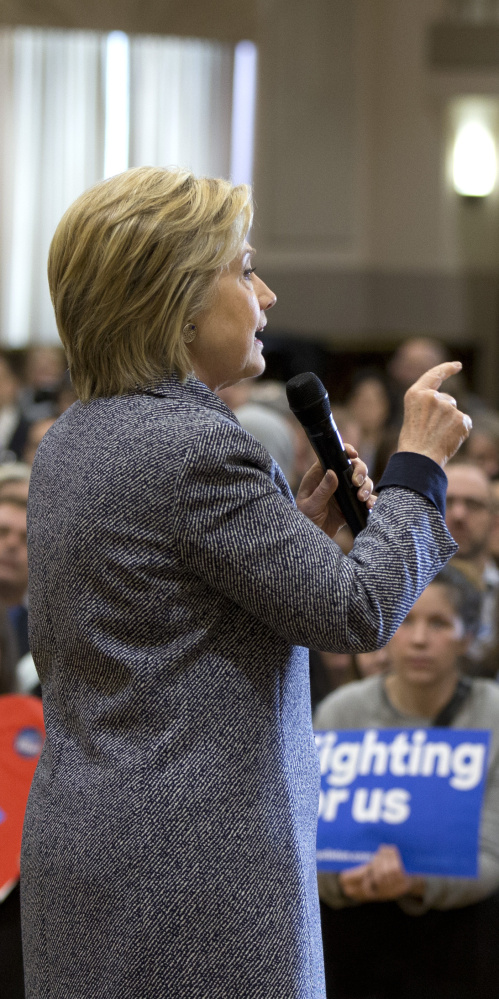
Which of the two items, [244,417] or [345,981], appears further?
[244,417]

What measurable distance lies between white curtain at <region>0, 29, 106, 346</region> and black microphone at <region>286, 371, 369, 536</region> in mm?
7920

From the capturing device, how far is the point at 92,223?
3.40 ft

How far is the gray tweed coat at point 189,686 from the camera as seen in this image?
38.2 inches

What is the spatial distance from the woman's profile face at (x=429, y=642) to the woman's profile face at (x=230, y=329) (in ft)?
4.00

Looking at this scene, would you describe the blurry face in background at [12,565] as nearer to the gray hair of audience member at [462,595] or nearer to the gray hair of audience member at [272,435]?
the gray hair of audience member at [272,435]

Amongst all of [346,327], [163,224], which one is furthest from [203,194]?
[346,327]

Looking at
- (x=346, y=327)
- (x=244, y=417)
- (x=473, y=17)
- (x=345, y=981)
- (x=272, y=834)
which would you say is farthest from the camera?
(x=346, y=327)

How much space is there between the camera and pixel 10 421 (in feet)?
21.0

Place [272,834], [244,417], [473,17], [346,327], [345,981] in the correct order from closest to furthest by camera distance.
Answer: [272,834]
[345,981]
[244,417]
[473,17]
[346,327]

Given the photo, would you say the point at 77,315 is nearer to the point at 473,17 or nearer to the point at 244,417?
the point at 244,417

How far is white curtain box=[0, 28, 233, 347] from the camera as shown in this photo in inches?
340

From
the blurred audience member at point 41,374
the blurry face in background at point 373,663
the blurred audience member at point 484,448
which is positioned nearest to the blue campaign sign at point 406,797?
the blurry face in background at point 373,663

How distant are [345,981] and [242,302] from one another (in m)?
1.43

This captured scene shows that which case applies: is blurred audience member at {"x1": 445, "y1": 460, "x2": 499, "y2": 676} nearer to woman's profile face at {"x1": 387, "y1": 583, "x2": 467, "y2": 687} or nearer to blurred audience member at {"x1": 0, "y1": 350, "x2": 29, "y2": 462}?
woman's profile face at {"x1": 387, "y1": 583, "x2": 467, "y2": 687}
